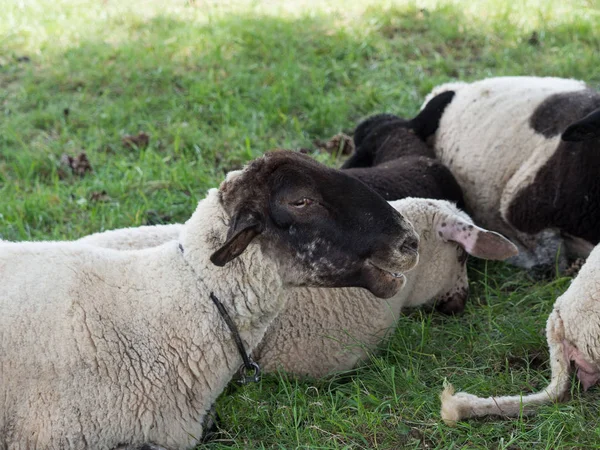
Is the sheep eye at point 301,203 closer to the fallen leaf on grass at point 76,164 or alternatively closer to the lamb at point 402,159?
the lamb at point 402,159

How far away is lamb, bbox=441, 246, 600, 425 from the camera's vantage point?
3.58m

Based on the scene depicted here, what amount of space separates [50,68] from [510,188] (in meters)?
4.81

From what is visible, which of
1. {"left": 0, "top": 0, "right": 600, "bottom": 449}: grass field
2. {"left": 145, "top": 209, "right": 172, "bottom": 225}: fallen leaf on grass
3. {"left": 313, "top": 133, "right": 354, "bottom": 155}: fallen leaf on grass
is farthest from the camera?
{"left": 313, "top": 133, "right": 354, "bottom": 155}: fallen leaf on grass

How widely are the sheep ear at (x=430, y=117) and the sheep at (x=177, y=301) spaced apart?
2.85 m

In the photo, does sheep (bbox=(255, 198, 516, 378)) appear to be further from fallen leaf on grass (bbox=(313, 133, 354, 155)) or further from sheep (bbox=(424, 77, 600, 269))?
fallen leaf on grass (bbox=(313, 133, 354, 155))

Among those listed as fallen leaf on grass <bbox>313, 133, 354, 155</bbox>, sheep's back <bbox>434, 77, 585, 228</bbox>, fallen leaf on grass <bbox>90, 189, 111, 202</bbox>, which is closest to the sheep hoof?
sheep's back <bbox>434, 77, 585, 228</bbox>

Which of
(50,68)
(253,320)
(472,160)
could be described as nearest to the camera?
(253,320)

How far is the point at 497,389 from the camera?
12.8ft

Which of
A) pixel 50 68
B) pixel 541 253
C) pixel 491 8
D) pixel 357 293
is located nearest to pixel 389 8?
pixel 491 8

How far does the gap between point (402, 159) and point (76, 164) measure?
8.61 ft

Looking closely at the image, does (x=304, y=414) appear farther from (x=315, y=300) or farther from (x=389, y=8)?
(x=389, y=8)

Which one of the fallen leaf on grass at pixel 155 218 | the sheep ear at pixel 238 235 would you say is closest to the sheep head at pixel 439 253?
the sheep ear at pixel 238 235

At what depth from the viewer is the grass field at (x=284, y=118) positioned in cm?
379

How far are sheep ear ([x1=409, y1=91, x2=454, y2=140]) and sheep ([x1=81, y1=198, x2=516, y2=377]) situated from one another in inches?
59.1
